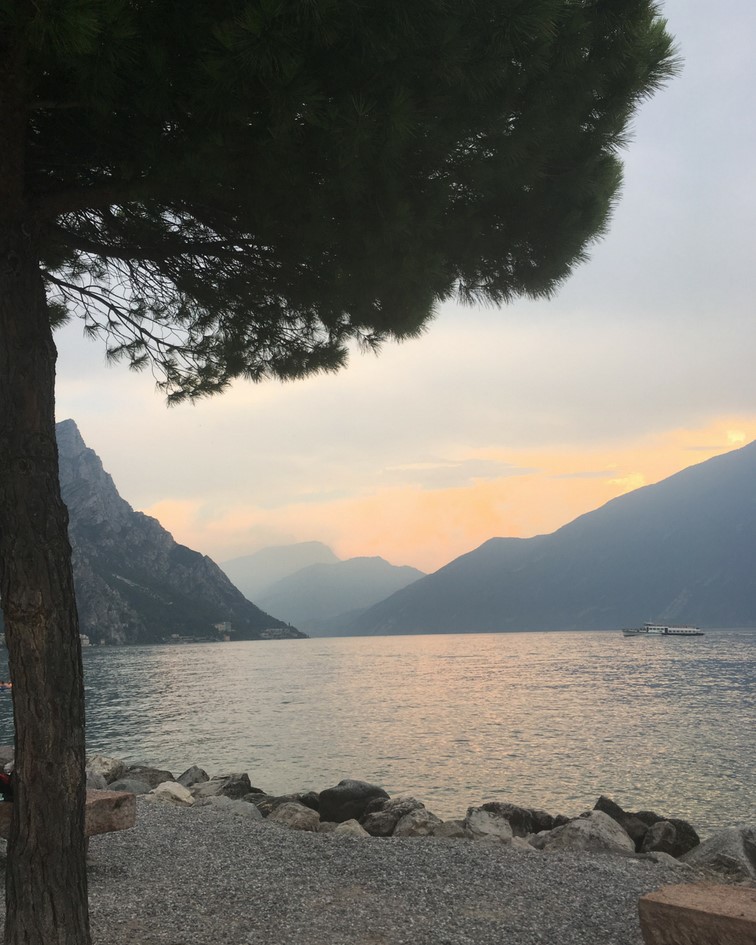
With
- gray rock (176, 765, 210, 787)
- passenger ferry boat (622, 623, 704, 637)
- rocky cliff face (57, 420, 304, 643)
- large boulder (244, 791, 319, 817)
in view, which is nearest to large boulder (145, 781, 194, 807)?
large boulder (244, 791, 319, 817)

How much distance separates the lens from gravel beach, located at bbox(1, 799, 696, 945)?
573 centimetres

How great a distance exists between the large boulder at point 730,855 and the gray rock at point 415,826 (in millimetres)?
3747

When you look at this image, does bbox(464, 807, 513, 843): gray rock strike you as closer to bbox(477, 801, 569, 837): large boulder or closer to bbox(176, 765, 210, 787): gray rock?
bbox(477, 801, 569, 837): large boulder

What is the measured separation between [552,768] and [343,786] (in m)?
12.3

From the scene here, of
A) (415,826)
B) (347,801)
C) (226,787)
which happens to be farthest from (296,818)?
(226,787)

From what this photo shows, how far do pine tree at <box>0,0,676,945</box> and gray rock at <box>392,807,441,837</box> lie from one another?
768cm

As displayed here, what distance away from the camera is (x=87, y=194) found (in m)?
5.22

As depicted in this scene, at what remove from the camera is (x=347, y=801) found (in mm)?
13766

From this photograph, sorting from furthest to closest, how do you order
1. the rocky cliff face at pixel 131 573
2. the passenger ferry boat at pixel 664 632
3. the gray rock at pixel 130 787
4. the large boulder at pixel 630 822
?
1. the rocky cliff face at pixel 131 573
2. the passenger ferry boat at pixel 664 632
3. the gray rock at pixel 130 787
4. the large boulder at pixel 630 822

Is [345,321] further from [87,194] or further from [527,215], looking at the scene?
[87,194]

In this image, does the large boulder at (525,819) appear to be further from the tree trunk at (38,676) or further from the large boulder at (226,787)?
the tree trunk at (38,676)

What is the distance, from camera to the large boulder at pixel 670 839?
494 inches

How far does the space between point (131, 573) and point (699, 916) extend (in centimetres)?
16585

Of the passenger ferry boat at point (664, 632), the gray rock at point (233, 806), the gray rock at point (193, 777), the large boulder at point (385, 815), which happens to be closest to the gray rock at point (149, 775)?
the gray rock at point (193, 777)
